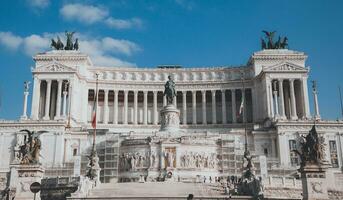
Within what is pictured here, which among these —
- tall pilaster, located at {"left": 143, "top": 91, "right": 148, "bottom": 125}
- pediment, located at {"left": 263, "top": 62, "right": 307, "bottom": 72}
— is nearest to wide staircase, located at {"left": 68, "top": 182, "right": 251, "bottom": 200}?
pediment, located at {"left": 263, "top": 62, "right": 307, "bottom": 72}

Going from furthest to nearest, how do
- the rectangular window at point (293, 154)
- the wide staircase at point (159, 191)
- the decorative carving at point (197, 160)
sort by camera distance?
the rectangular window at point (293, 154), the decorative carving at point (197, 160), the wide staircase at point (159, 191)

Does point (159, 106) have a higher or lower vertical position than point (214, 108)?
higher

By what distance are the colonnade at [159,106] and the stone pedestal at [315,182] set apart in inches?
2382

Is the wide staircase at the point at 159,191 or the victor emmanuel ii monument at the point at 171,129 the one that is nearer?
the wide staircase at the point at 159,191

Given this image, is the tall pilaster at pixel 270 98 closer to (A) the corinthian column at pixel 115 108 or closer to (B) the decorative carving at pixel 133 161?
(A) the corinthian column at pixel 115 108

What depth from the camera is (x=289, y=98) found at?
3671 inches

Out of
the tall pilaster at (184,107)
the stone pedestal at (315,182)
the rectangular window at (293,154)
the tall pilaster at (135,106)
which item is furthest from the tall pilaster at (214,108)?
the stone pedestal at (315,182)

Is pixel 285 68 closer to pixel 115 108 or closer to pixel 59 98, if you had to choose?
pixel 115 108

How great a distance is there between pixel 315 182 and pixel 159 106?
69.7 m

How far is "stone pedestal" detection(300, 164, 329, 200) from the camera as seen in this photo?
109 feet

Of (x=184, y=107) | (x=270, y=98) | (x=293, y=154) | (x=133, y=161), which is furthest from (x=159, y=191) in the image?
(x=184, y=107)

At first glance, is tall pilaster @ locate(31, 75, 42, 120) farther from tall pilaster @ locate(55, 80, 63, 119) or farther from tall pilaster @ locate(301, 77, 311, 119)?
tall pilaster @ locate(301, 77, 311, 119)

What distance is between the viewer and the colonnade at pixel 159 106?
96688 mm

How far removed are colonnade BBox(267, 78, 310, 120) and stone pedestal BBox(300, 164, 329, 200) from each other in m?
54.2
